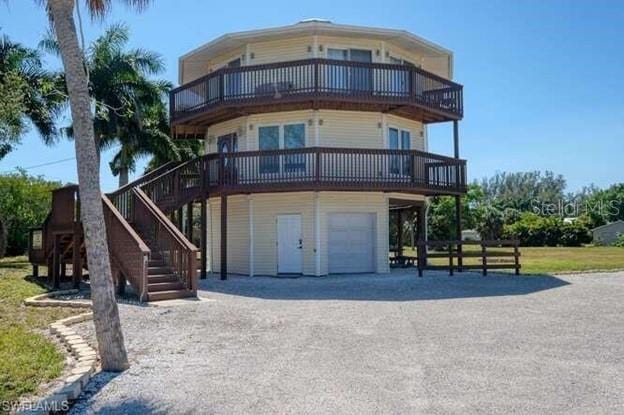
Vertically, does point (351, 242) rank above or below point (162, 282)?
above

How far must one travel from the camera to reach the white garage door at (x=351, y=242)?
2020 cm

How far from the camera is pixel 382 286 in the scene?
51.4 feet

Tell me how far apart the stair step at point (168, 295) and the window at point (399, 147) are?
28.7 ft

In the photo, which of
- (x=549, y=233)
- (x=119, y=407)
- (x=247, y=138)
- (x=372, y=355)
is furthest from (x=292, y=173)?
(x=549, y=233)

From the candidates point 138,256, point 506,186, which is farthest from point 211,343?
point 506,186

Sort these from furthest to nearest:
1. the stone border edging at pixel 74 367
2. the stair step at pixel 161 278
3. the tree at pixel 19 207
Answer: the tree at pixel 19 207, the stair step at pixel 161 278, the stone border edging at pixel 74 367

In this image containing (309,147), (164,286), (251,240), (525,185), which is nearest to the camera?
(164,286)

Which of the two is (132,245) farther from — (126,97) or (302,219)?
(126,97)

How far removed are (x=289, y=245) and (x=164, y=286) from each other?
7708mm

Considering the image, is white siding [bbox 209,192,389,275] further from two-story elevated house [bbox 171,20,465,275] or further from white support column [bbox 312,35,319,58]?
white support column [bbox 312,35,319,58]

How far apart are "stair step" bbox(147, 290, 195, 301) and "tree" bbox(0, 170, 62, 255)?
2018cm

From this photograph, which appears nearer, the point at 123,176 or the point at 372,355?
the point at 372,355

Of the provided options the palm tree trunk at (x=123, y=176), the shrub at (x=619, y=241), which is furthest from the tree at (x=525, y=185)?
the palm tree trunk at (x=123, y=176)

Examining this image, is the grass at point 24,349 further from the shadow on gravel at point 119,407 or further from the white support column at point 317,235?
the white support column at point 317,235
